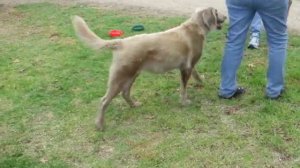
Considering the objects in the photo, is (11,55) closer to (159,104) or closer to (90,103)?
(90,103)

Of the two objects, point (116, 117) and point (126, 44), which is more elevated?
point (126, 44)

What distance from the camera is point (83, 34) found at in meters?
5.03

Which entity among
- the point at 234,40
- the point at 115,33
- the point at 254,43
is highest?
the point at 234,40

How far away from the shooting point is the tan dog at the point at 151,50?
4.95 m

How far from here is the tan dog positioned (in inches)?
195

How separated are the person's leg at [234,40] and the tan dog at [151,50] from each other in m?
0.27

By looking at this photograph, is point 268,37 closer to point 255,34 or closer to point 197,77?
point 197,77

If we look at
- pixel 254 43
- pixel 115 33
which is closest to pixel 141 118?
pixel 254 43

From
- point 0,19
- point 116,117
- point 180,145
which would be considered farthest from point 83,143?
point 0,19

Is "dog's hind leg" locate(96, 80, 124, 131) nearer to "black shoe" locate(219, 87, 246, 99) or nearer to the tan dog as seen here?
the tan dog

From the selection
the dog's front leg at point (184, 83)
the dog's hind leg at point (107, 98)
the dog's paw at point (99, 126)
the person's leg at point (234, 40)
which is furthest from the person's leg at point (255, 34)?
the dog's paw at point (99, 126)

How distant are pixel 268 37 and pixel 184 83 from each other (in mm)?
984

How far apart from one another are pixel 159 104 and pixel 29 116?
1.38 metres

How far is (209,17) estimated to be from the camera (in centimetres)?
542
